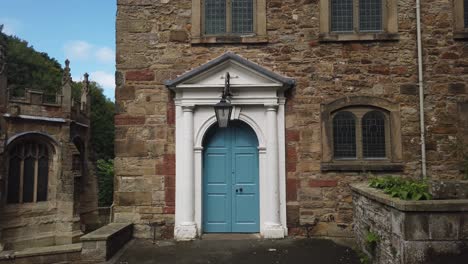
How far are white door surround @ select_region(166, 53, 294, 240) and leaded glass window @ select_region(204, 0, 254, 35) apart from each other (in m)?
0.74

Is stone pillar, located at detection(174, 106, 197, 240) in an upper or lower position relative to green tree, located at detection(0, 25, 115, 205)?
lower

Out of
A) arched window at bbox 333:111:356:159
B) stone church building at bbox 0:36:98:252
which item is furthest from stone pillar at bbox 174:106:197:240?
stone church building at bbox 0:36:98:252

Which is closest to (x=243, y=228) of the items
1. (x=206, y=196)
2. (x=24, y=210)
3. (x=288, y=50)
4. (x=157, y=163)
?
(x=206, y=196)

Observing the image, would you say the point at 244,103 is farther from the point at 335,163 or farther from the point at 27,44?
the point at 27,44

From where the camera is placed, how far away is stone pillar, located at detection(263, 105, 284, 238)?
6.81 m

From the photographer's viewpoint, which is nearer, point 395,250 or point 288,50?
point 395,250

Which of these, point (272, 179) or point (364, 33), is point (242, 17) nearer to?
point (364, 33)

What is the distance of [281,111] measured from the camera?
718 cm

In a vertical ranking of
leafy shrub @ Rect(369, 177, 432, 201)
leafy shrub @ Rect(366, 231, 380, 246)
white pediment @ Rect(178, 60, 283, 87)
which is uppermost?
white pediment @ Rect(178, 60, 283, 87)

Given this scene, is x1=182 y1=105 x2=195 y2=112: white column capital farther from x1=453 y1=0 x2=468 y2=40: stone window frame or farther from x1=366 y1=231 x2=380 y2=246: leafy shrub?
x1=453 y1=0 x2=468 y2=40: stone window frame

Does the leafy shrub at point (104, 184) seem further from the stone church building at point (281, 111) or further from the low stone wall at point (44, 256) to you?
the stone church building at point (281, 111)

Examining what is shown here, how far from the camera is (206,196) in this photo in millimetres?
A: 7199

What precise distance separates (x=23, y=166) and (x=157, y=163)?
41.8 ft

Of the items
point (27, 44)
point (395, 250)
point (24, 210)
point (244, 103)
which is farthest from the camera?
point (27, 44)
